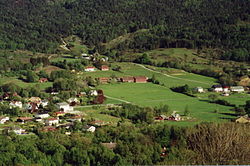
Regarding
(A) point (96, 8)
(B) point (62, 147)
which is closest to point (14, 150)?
(B) point (62, 147)

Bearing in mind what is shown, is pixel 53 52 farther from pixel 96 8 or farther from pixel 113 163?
pixel 113 163

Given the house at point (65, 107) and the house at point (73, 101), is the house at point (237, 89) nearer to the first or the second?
the house at point (73, 101)

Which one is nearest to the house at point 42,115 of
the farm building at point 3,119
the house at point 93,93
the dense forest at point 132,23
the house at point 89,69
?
the farm building at point 3,119

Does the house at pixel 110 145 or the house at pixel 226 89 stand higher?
the house at pixel 226 89

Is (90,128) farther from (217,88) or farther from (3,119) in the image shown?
(217,88)

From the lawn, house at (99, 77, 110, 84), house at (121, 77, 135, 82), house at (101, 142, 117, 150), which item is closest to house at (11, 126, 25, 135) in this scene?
house at (101, 142, 117, 150)

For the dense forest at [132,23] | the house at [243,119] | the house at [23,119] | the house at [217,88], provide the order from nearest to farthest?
1. the house at [243,119]
2. the house at [23,119]
3. the house at [217,88]
4. the dense forest at [132,23]

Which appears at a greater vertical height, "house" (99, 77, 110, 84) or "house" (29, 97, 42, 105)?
"house" (99, 77, 110, 84)

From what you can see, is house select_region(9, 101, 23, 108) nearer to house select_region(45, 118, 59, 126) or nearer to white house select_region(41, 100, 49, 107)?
white house select_region(41, 100, 49, 107)
